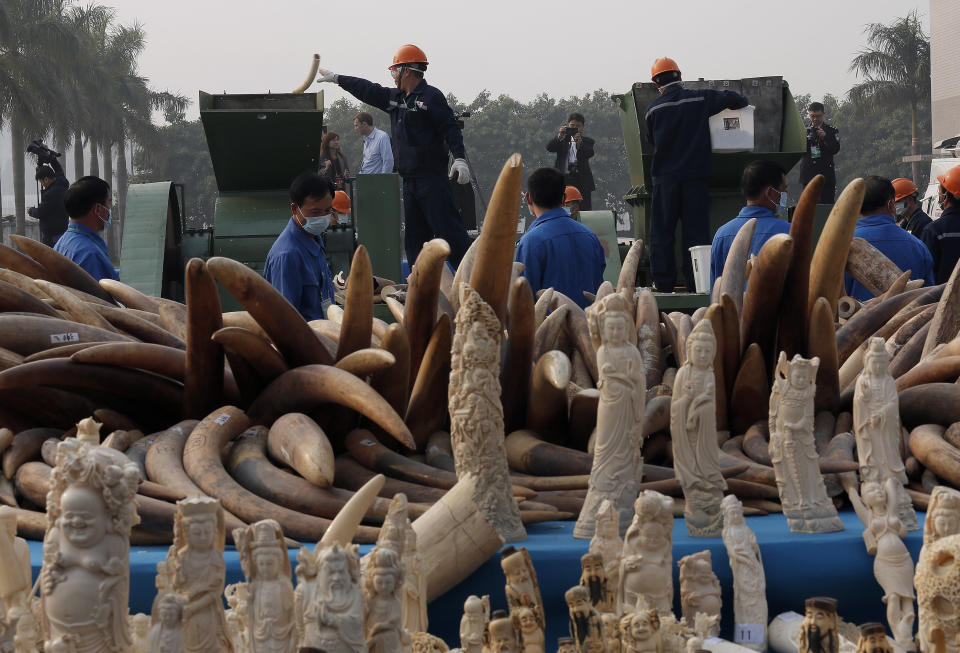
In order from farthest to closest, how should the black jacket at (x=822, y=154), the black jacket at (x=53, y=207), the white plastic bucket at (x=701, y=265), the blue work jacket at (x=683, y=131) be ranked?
1. the black jacket at (x=822, y=154)
2. the black jacket at (x=53, y=207)
3. the blue work jacket at (x=683, y=131)
4. the white plastic bucket at (x=701, y=265)

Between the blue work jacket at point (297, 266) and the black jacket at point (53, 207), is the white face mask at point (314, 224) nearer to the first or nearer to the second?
the blue work jacket at point (297, 266)

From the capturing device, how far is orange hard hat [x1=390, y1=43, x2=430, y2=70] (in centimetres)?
826

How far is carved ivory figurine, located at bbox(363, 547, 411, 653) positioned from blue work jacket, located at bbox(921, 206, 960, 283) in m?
6.02

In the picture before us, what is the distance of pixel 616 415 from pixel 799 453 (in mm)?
552

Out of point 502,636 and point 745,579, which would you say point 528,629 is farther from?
point 745,579

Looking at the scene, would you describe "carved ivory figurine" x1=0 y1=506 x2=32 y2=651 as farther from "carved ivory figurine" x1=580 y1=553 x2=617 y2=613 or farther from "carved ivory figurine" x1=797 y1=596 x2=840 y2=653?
"carved ivory figurine" x1=797 y1=596 x2=840 y2=653

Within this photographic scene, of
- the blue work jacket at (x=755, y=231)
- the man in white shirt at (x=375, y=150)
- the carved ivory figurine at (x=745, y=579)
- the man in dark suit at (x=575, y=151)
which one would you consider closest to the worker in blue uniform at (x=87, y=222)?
the blue work jacket at (x=755, y=231)

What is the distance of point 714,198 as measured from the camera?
398 inches

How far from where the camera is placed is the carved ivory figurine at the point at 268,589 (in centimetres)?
234

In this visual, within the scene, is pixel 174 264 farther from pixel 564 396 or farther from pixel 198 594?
pixel 198 594

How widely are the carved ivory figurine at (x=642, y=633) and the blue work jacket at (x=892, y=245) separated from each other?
462 cm

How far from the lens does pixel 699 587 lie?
2.99 m

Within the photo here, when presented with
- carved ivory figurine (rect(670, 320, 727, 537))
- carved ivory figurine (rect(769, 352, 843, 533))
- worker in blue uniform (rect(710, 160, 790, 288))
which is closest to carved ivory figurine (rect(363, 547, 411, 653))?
carved ivory figurine (rect(670, 320, 727, 537))

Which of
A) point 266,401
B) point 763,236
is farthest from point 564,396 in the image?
point 763,236
